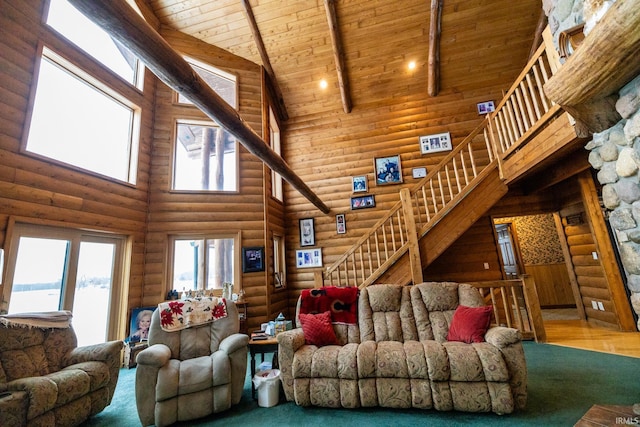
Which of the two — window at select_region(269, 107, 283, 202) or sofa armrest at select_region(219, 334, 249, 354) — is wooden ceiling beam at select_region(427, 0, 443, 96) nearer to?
window at select_region(269, 107, 283, 202)

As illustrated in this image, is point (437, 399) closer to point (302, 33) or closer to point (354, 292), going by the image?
point (354, 292)

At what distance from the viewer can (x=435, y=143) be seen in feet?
19.4

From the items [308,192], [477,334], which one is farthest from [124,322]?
[477,334]

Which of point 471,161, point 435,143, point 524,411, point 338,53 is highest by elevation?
point 338,53

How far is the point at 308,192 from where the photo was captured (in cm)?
456

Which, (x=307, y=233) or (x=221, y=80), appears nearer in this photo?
(x=221, y=80)

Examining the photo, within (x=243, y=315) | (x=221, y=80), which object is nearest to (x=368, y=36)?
(x=221, y=80)

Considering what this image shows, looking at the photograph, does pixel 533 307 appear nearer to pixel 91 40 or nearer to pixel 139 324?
pixel 139 324

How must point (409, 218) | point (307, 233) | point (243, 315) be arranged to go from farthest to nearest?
point (307, 233) → point (243, 315) → point (409, 218)

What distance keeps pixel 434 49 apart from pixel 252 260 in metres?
5.64

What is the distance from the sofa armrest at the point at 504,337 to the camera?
2221 millimetres

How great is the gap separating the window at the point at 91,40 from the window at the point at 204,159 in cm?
120

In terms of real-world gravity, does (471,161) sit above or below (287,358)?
above

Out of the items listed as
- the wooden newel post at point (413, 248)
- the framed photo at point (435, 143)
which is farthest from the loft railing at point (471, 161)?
the framed photo at point (435, 143)
